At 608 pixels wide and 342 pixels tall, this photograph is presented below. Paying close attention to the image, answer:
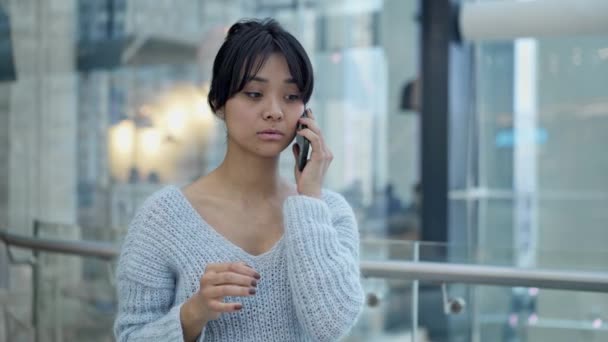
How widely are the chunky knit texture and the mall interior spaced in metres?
2.45

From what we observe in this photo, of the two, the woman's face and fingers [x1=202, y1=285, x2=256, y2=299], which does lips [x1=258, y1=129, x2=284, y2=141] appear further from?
fingers [x1=202, y1=285, x2=256, y2=299]

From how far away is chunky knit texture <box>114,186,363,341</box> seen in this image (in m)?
1.53

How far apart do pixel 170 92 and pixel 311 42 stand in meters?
1.78

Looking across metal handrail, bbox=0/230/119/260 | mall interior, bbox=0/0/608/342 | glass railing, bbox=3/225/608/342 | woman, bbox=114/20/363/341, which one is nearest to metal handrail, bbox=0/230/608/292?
glass railing, bbox=3/225/608/342

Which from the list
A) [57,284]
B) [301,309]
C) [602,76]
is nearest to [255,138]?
[301,309]

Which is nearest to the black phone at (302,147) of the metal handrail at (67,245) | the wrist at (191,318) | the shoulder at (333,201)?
the shoulder at (333,201)

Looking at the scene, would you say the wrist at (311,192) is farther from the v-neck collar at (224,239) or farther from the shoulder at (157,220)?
the shoulder at (157,220)

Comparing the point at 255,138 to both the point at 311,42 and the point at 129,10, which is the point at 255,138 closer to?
the point at 129,10

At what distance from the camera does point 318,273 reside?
153 cm

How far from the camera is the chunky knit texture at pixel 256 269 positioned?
1.53 meters

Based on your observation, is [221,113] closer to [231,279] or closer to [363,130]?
[231,279]

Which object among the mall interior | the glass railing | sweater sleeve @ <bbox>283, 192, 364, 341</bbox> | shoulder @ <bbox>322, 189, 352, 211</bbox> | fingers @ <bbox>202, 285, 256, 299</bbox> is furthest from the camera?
the mall interior

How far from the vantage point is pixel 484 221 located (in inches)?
325

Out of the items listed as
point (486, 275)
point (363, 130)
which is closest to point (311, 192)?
point (486, 275)
